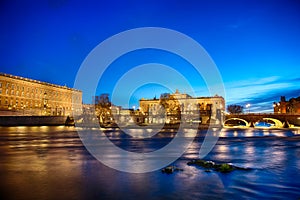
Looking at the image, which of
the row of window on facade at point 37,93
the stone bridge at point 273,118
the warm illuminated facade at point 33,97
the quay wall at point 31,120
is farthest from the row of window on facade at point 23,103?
the stone bridge at point 273,118

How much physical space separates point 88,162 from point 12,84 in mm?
132415

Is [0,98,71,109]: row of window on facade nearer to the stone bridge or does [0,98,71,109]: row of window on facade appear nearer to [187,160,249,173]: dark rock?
the stone bridge

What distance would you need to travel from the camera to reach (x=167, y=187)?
44.8ft

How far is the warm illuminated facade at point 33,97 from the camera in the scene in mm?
130625

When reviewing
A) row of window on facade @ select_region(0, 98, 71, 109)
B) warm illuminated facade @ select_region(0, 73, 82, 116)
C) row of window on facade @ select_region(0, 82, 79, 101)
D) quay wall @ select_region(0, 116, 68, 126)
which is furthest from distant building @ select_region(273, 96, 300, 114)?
row of window on facade @ select_region(0, 98, 71, 109)

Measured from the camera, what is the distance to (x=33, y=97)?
152 meters

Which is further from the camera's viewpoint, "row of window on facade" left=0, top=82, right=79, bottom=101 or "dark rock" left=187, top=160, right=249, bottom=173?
"row of window on facade" left=0, top=82, right=79, bottom=101

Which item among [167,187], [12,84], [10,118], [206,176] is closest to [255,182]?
[206,176]

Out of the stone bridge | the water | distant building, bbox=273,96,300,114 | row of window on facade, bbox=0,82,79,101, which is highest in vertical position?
row of window on facade, bbox=0,82,79,101

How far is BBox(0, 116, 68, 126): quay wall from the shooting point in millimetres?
104125

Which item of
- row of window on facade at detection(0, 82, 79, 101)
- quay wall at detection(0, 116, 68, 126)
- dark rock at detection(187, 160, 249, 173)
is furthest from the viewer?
row of window on facade at detection(0, 82, 79, 101)

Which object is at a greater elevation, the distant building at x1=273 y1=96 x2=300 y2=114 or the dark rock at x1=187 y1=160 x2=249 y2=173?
the distant building at x1=273 y1=96 x2=300 y2=114

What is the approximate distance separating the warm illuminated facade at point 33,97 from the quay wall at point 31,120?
48.6 feet

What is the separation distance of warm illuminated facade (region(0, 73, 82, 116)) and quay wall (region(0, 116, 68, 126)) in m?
14.8
